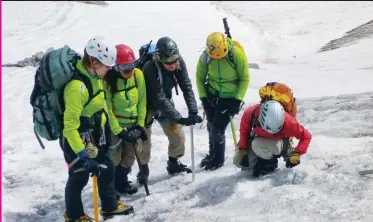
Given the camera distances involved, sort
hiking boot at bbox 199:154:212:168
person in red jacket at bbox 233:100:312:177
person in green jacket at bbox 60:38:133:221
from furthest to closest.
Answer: hiking boot at bbox 199:154:212:168 < person in red jacket at bbox 233:100:312:177 < person in green jacket at bbox 60:38:133:221

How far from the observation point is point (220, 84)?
23.9 ft

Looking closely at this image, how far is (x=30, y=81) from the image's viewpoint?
14.8m

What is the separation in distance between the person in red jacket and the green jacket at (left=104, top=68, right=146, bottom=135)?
1.34 m

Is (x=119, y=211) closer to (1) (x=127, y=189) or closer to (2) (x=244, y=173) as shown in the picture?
(1) (x=127, y=189)

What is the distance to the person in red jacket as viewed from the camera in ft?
19.6

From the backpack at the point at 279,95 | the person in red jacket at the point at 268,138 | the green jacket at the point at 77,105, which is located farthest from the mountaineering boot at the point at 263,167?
the green jacket at the point at 77,105

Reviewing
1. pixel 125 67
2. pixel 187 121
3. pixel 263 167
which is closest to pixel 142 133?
pixel 187 121

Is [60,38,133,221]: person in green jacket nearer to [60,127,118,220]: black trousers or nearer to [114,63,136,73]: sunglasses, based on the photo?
[60,127,118,220]: black trousers

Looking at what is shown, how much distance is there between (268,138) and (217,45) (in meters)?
1.45

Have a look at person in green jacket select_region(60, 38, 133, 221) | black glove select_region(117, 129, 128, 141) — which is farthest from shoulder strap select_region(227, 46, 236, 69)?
person in green jacket select_region(60, 38, 133, 221)

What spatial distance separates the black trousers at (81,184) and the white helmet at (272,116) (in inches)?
73.8

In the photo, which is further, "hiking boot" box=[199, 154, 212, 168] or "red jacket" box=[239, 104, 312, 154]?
"hiking boot" box=[199, 154, 212, 168]

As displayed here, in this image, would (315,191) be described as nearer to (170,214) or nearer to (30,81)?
(170,214)

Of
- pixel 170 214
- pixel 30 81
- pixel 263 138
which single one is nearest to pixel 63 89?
pixel 170 214
